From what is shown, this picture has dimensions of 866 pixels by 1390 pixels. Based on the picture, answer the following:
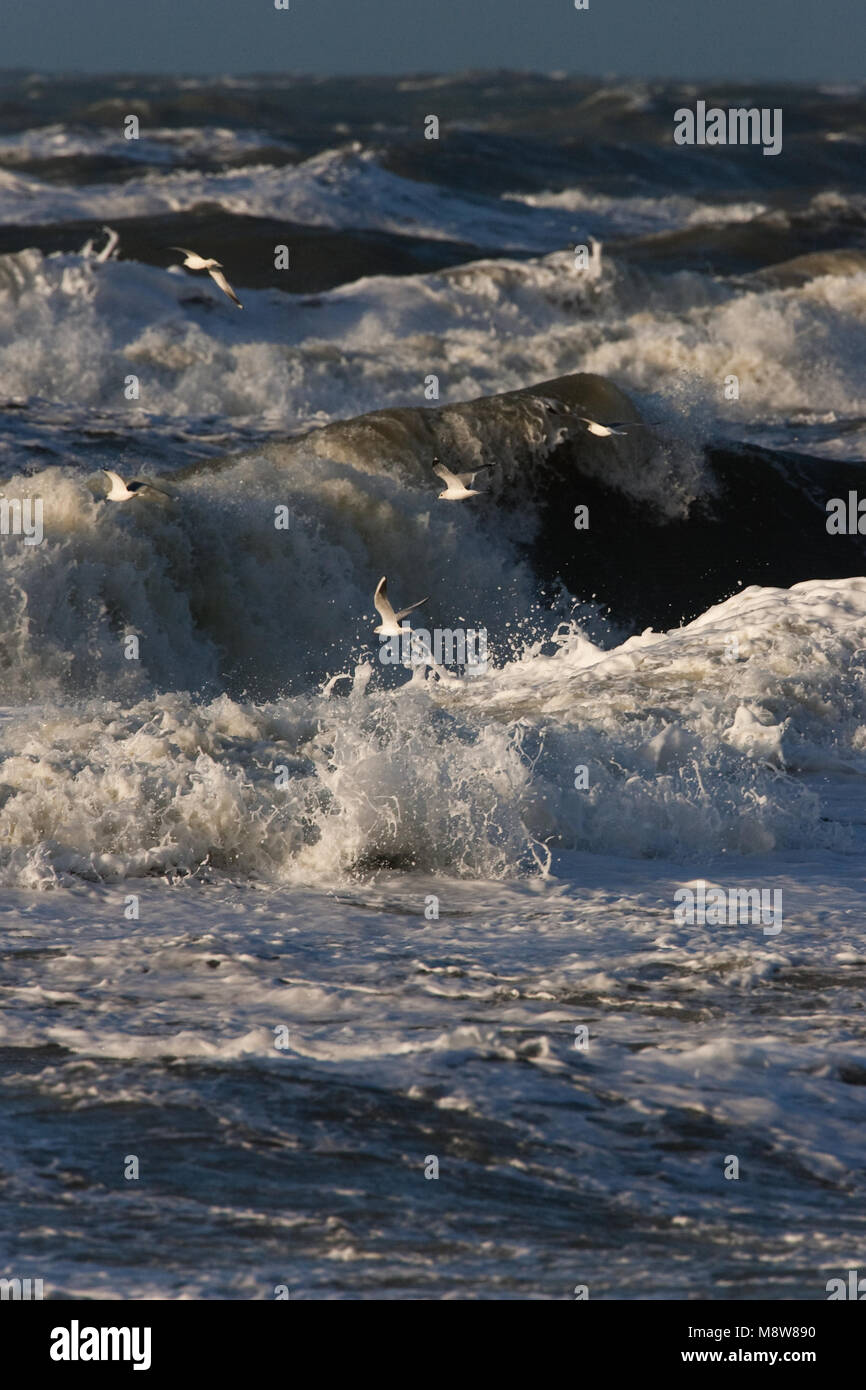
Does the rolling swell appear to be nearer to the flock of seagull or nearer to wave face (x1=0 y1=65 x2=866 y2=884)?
wave face (x1=0 y1=65 x2=866 y2=884)

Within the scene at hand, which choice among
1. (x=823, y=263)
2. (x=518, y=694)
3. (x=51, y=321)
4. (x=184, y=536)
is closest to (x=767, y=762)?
(x=518, y=694)

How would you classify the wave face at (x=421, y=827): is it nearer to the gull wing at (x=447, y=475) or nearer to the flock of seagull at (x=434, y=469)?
the flock of seagull at (x=434, y=469)

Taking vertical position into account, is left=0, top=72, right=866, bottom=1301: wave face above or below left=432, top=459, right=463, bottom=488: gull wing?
below

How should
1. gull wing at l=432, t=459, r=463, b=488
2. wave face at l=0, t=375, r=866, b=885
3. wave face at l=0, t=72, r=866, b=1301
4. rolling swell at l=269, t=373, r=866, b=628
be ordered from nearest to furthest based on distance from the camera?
wave face at l=0, t=72, r=866, b=1301, wave face at l=0, t=375, r=866, b=885, gull wing at l=432, t=459, r=463, b=488, rolling swell at l=269, t=373, r=866, b=628

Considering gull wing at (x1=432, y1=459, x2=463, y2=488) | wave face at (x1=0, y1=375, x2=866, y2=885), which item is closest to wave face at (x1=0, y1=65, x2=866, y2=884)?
wave face at (x1=0, y1=375, x2=866, y2=885)

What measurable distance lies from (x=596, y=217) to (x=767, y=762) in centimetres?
4830

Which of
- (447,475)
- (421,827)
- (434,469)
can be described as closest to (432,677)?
(447,475)

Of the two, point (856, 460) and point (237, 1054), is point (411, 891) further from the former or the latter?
point (856, 460)

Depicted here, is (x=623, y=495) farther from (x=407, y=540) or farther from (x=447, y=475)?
(x=447, y=475)

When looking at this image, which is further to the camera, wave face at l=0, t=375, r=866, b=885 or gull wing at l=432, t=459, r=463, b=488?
gull wing at l=432, t=459, r=463, b=488

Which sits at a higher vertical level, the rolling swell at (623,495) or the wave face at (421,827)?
the rolling swell at (623,495)

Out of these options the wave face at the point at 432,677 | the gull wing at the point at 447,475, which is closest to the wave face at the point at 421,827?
the wave face at the point at 432,677

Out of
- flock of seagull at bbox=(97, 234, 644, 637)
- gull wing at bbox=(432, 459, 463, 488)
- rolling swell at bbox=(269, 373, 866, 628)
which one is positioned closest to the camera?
flock of seagull at bbox=(97, 234, 644, 637)

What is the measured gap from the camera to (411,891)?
355 inches
